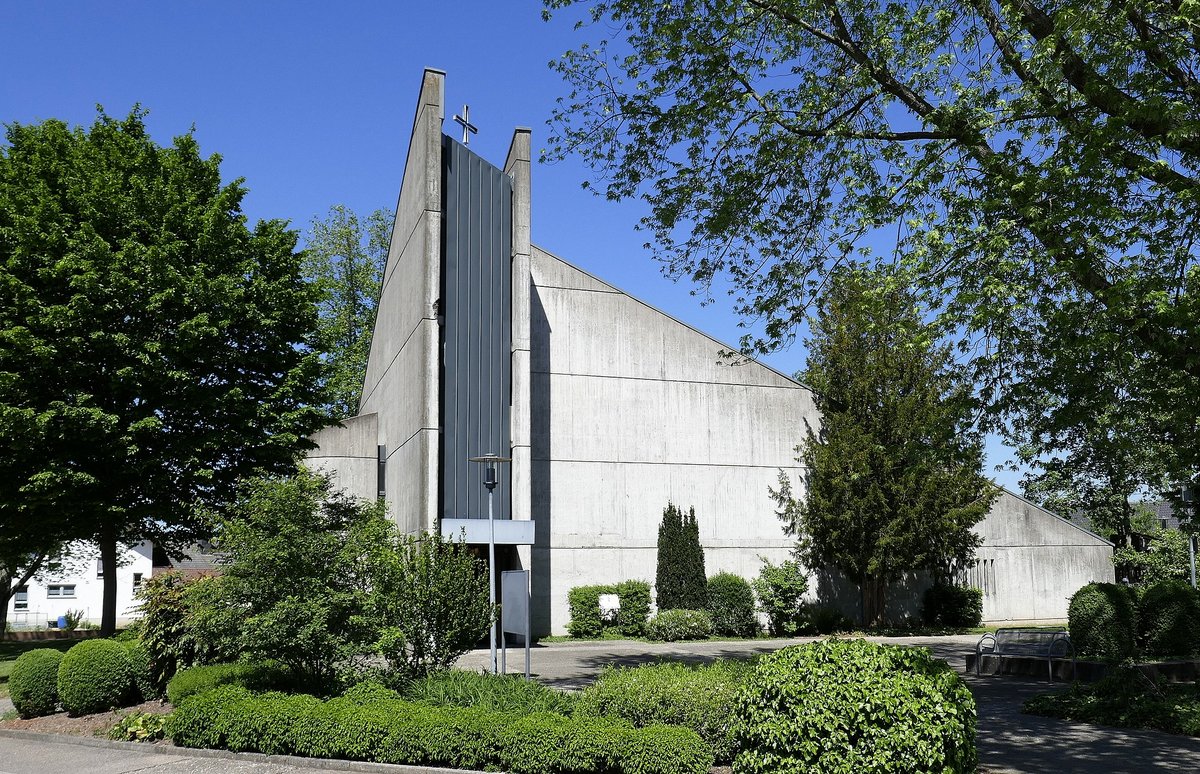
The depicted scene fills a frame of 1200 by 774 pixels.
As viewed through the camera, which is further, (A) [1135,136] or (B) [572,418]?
(B) [572,418]

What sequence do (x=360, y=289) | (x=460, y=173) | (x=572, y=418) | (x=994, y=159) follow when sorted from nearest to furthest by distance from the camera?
(x=994, y=159) < (x=460, y=173) < (x=572, y=418) < (x=360, y=289)

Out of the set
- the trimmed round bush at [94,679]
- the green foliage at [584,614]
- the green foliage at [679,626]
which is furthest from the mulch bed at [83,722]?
the green foliage at [679,626]

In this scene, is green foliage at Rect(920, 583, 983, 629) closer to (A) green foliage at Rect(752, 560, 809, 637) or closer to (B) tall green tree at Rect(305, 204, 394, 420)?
(A) green foliage at Rect(752, 560, 809, 637)

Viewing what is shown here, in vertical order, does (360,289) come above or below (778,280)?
above

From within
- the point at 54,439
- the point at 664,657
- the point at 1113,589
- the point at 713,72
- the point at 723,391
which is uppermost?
the point at 713,72

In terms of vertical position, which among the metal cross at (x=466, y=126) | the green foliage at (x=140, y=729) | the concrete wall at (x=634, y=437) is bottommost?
the green foliage at (x=140, y=729)

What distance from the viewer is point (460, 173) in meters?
26.0

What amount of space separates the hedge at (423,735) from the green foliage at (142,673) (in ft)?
9.59

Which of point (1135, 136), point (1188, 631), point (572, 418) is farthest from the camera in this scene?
point (572, 418)

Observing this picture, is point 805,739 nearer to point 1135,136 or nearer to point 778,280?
point 1135,136

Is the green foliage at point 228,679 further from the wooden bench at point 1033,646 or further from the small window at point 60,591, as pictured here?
the small window at point 60,591

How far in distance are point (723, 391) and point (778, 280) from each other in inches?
599

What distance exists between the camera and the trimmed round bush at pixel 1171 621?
20188mm

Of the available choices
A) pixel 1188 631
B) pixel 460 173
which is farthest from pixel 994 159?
pixel 460 173
